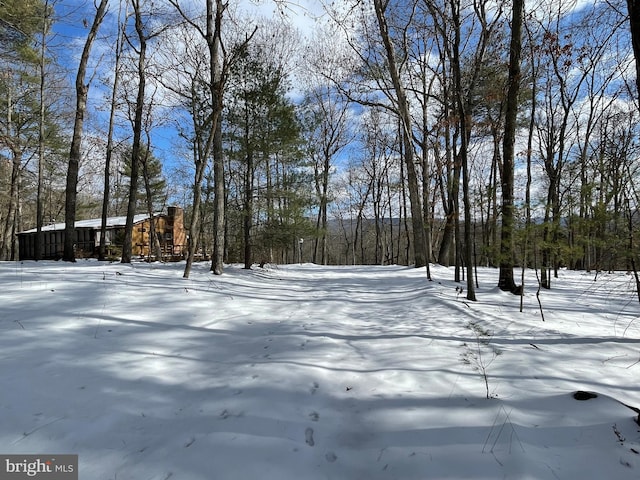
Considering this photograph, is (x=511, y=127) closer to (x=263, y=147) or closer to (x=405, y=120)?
(x=405, y=120)

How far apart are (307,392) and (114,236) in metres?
25.7

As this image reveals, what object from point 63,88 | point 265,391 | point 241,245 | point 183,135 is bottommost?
point 265,391

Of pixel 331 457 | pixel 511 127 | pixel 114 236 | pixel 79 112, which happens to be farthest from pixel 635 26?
pixel 114 236

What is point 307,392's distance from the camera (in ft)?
8.64

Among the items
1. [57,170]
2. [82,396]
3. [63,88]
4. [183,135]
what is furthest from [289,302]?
[57,170]

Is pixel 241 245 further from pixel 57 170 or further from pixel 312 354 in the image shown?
pixel 57 170

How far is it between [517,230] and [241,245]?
348 inches

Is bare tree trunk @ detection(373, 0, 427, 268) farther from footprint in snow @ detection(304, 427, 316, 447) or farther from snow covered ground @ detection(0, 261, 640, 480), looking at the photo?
footprint in snow @ detection(304, 427, 316, 447)

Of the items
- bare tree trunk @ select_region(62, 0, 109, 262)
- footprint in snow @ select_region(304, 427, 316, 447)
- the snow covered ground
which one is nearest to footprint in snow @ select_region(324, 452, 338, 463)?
the snow covered ground

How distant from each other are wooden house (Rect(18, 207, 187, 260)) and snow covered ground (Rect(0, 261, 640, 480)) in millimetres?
18304

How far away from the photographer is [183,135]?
1431 centimetres

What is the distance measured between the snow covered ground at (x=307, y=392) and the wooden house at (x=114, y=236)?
60.1 feet

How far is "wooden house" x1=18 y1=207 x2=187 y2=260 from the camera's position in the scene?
2264cm

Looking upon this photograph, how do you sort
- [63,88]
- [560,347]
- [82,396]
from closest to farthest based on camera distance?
[82,396]
[560,347]
[63,88]
